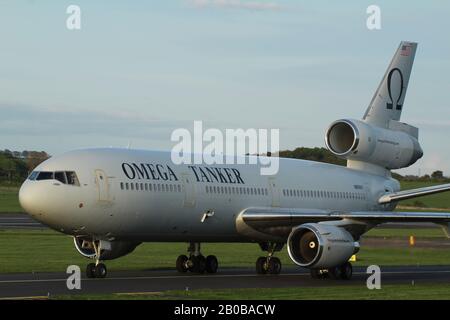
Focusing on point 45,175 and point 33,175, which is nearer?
point 45,175

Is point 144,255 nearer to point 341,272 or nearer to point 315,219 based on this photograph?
point 315,219

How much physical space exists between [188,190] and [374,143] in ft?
35.0

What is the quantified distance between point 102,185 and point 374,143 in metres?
14.8

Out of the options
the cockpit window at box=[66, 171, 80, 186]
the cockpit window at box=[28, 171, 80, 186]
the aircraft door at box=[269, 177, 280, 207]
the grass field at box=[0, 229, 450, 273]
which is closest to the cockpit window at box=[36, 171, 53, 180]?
the cockpit window at box=[28, 171, 80, 186]

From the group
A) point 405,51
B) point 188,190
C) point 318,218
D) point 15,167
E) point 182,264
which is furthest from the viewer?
point 15,167

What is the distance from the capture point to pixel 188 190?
3600 centimetres

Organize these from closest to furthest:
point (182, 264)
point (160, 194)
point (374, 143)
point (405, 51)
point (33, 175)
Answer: point (33, 175) → point (160, 194) → point (182, 264) → point (374, 143) → point (405, 51)

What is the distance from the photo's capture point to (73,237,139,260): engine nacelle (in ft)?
111

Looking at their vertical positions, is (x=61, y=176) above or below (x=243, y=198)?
above

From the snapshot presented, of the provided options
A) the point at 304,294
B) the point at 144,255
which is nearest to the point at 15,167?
the point at 144,255

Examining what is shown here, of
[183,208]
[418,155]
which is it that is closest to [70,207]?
[183,208]

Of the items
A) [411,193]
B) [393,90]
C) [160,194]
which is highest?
[393,90]

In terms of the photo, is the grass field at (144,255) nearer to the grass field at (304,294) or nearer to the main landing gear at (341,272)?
the main landing gear at (341,272)
